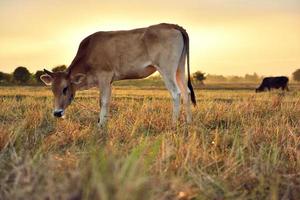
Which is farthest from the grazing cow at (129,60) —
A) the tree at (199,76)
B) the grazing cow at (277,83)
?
the tree at (199,76)

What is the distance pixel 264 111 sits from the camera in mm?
11164

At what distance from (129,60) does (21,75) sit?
196 feet

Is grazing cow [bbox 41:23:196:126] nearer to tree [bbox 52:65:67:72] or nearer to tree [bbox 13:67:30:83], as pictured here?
tree [bbox 52:65:67:72]

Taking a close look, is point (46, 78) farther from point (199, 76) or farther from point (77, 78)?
point (199, 76)

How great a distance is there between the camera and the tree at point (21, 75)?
65.9 metres

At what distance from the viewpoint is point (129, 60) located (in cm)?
1019

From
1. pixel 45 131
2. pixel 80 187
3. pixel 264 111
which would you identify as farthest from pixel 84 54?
pixel 80 187

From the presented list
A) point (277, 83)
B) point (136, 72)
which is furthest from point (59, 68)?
point (136, 72)

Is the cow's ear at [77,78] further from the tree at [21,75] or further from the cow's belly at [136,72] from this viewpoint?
the tree at [21,75]

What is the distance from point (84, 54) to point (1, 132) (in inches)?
221

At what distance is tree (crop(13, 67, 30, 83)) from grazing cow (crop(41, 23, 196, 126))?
56977 mm

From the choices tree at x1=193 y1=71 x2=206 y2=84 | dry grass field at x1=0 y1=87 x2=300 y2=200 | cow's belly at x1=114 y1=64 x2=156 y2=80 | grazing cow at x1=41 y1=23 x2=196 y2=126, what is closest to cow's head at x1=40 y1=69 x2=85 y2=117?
grazing cow at x1=41 y1=23 x2=196 y2=126

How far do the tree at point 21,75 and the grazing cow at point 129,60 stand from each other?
5698 centimetres

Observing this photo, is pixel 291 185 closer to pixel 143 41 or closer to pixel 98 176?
pixel 98 176
